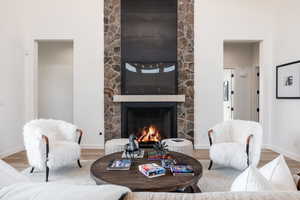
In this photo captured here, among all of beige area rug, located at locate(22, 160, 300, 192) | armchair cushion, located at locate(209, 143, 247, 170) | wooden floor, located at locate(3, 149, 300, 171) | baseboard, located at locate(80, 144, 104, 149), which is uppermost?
armchair cushion, located at locate(209, 143, 247, 170)

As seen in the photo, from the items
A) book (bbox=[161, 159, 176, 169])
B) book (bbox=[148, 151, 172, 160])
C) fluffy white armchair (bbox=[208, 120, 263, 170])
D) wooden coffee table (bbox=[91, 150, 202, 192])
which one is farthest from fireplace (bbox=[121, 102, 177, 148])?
wooden coffee table (bbox=[91, 150, 202, 192])

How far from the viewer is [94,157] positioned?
12.3ft

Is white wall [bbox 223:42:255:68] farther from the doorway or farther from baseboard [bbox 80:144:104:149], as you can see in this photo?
baseboard [bbox 80:144:104:149]

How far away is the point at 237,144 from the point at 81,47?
383 centimetres

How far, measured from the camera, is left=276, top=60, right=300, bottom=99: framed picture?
361 centimetres

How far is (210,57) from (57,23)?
3.66 m

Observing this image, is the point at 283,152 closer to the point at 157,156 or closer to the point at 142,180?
the point at 157,156

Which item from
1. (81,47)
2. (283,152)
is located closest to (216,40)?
(283,152)

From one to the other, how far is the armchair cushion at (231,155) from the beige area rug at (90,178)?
0.19 meters

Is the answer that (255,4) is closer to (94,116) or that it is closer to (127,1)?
(127,1)

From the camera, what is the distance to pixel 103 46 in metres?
4.39

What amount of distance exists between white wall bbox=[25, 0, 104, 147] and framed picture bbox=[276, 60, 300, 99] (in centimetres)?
395

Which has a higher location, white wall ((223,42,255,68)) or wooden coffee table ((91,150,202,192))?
white wall ((223,42,255,68))

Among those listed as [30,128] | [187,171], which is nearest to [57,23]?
[30,128]
